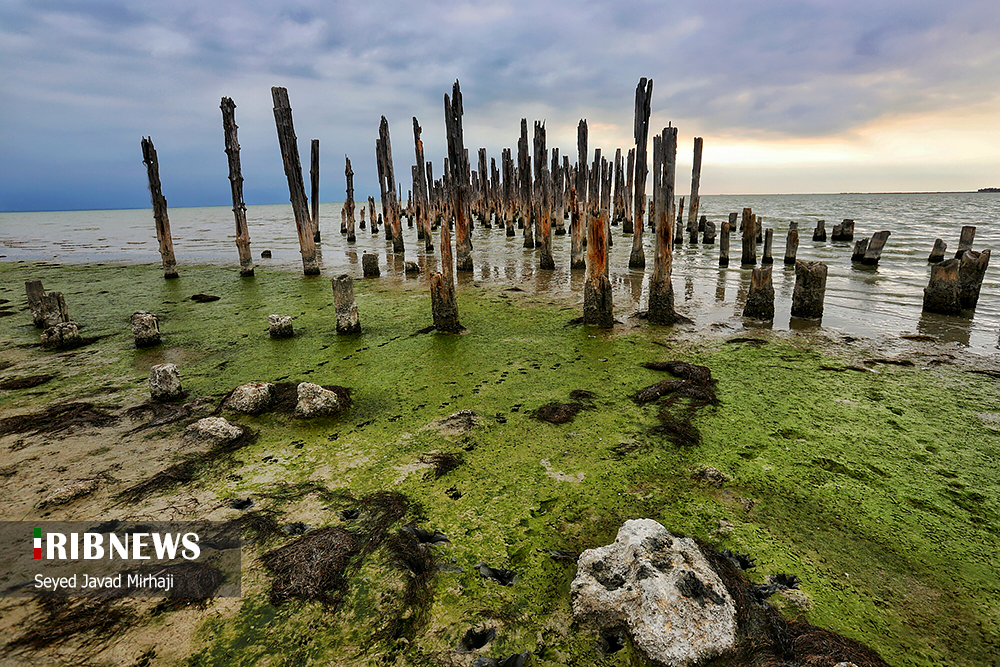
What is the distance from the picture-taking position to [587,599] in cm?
219

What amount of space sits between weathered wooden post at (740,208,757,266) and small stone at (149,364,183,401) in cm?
1426

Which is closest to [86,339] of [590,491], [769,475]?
[590,491]

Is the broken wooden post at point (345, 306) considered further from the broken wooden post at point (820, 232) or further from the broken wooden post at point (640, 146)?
the broken wooden post at point (820, 232)

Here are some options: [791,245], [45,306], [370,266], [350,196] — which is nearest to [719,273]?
[791,245]

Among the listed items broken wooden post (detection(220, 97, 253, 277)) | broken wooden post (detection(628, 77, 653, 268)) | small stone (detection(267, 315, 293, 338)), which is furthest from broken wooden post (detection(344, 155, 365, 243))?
small stone (detection(267, 315, 293, 338))

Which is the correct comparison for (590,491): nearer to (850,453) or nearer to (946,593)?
(946,593)

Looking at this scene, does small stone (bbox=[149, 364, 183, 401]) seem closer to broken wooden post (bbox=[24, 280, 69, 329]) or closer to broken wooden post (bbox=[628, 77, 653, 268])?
broken wooden post (bbox=[24, 280, 69, 329])

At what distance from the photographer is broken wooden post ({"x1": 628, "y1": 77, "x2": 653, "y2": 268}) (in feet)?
32.9

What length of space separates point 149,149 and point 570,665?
15.3 m

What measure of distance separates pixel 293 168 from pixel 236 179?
104 inches

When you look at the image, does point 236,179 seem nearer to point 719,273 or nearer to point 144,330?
point 144,330

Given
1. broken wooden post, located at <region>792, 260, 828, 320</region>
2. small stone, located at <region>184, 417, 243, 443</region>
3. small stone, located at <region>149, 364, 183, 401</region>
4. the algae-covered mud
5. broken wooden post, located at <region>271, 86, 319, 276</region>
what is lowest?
the algae-covered mud

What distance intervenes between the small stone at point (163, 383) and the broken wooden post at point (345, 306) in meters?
2.48

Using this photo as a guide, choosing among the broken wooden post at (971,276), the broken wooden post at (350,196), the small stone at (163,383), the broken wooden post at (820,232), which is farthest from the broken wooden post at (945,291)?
the broken wooden post at (350,196)
